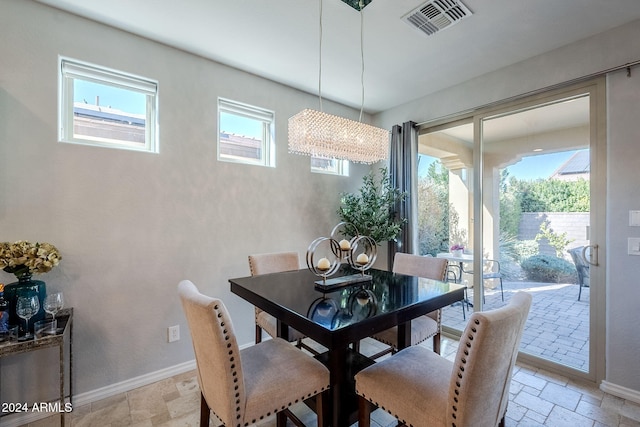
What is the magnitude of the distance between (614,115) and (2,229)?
4.23 meters

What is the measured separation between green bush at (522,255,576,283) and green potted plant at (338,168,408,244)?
1.25 meters

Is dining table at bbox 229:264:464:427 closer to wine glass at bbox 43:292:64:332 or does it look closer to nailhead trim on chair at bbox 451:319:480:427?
nailhead trim on chair at bbox 451:319:480:427

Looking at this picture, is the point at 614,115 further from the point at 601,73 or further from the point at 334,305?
the point at 334,305

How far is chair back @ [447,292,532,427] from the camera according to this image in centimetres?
103

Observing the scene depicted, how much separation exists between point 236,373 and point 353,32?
2345 millimetres

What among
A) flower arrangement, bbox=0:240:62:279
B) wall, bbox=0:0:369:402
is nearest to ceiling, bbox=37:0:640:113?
wall, bbox=0:0:369:402

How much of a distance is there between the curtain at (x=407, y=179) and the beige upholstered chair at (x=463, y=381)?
6.62 ft

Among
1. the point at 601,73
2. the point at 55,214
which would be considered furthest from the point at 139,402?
the point at 601,73

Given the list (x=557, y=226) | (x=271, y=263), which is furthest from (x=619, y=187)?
(x=271, y=263)

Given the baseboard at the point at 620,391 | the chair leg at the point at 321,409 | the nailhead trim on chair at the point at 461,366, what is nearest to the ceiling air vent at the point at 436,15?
the nailhead trim on chair at the point at 461,366

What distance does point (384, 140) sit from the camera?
2250mm

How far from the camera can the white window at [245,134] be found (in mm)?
2754

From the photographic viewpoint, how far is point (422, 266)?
2.46 metres

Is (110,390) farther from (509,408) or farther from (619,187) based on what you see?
(619,187)
